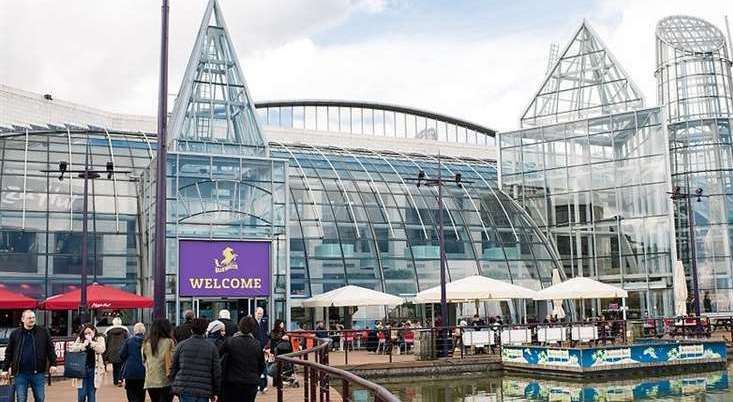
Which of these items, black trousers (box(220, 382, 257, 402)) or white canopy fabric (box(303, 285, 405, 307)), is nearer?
black trousers (box(220, 382, 257, 402))

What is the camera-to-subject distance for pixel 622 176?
42.6 meters

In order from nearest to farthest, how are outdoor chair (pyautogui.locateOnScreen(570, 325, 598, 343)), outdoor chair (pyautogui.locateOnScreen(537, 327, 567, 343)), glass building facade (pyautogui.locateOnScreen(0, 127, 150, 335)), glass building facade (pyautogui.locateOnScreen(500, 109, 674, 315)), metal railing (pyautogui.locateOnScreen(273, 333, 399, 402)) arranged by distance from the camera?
metal railing (pyautogui.locateOnScreen(273, 333, 399, 402)) < outdoor chair (pyautogui.locateOnScreen(537, 327, 567, 343)) < outdoor chair (pyautogui.locateOnScreen(570, 325, 598, 343)) < glass building facade (pyautogui.locateOnScreen(0, 127, 150, 335)) < glass building facade (pyautogui.locateOnScreen(500, 109, 674, 315))

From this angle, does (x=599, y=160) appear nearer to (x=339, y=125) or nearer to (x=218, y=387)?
(x=339, y=125)

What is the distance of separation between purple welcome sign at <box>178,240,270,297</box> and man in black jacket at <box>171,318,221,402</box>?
19428mm

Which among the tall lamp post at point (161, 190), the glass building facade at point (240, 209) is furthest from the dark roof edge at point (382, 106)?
the tall lamp post at point (161, 190)

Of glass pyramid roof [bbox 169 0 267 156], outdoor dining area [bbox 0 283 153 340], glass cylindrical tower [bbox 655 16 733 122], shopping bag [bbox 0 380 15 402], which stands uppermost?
glass cylindrical tower [bbox 655 16 733 122]

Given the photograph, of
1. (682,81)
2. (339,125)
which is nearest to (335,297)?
(682,81)

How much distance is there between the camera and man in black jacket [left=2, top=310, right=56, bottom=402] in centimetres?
1193

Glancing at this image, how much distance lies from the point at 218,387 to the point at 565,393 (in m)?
13.5

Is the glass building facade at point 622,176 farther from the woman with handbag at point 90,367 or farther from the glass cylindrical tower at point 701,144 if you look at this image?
the woman with handbag at point 90,367

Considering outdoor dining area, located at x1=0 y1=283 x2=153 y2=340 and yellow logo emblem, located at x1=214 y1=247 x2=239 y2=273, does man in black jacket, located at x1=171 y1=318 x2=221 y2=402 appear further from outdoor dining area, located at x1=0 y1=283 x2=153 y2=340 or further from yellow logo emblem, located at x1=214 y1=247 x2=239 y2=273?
yellow logo emblem, located at x1=214 y1=247 x2=239 y2=273

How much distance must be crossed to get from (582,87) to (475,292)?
19.5 m

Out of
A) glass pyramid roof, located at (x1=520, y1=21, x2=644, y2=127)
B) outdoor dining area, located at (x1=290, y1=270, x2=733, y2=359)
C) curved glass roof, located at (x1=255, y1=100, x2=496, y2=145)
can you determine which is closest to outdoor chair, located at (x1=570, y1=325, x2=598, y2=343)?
outdoor dining area, located at (x1=290, y1=270, x2=733, y2=359)

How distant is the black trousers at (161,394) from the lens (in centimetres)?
1124
